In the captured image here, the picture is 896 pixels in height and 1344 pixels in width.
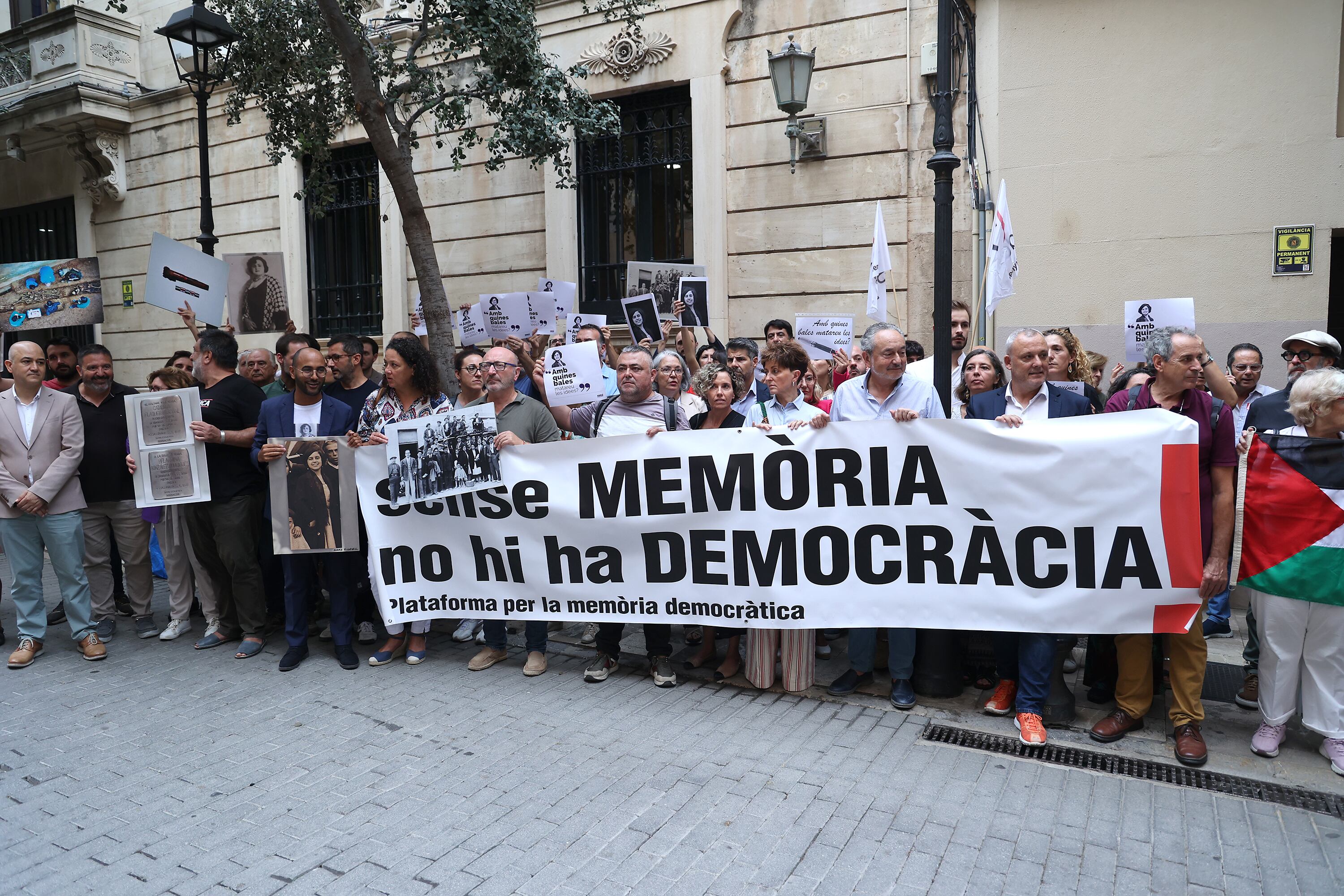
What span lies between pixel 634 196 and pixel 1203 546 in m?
8.67

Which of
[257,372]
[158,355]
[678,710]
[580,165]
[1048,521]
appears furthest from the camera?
[158,355]

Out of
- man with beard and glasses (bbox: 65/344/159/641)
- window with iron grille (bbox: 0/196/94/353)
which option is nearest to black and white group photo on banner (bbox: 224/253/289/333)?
man with beard and glasses (bbox: 65/344/159/641)

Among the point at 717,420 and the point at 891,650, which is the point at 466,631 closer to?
the point at 717,420

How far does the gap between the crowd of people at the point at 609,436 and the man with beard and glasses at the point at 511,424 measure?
0.5 inches

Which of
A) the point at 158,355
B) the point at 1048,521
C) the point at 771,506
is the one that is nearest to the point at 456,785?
the point at 771,506

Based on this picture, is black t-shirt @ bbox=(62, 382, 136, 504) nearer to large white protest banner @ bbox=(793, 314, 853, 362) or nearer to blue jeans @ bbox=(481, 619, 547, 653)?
blue jeans @ bbox=(481, 619, 547, 653)

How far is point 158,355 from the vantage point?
1639 centimetres

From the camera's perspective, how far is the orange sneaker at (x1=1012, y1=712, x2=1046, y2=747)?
14.4ft

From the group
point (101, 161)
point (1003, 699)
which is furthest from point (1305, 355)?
point (101, 161)

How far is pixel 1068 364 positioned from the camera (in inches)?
215

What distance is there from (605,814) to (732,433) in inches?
83.1

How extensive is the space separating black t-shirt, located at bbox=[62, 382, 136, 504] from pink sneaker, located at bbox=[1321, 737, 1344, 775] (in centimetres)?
733

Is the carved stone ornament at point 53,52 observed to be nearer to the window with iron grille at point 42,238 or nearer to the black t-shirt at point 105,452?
the window with iron grille at point 42,238

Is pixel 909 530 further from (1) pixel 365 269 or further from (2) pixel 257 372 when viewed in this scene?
(1) pixel 365 269
